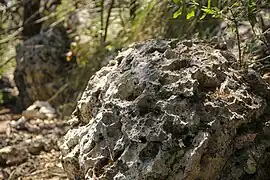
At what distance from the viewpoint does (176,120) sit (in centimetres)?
140

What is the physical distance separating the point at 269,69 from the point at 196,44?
35 centimetres

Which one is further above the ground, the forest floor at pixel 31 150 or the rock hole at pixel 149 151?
the rock hole at pixel 149 151

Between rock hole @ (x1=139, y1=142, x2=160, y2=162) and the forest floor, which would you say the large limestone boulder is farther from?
the forest floor

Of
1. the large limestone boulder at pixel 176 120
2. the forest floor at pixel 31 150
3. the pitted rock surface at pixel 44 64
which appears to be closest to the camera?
the large limestone boulder at pixel 176 120

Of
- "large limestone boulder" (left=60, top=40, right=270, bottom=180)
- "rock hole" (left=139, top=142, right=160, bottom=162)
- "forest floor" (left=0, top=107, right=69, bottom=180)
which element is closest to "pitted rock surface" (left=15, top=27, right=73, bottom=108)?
"forest floor" (left=0, top=107, right=69, bottom=180)

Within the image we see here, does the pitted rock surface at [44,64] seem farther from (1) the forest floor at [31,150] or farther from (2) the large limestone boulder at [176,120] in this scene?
(2) the large limestone boulder at [176,120]

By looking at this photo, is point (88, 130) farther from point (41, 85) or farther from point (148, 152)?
point (41, 85)

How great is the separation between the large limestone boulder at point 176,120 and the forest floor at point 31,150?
2.37 feet

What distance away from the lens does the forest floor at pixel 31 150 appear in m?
2.44

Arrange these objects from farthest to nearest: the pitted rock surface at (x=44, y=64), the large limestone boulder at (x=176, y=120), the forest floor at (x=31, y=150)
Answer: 1. the pitted rock surface at (x=44, y=64)
2. the forest floor at (x=31, y=150)
3. the large limestone boulder at (x=176, y=120)

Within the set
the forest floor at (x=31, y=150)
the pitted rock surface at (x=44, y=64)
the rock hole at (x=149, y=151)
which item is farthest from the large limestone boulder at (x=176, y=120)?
the pitted rock surface at (x=44, y=64)

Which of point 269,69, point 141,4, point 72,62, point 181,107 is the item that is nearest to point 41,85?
point 72,62

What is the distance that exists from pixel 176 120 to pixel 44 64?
370cm

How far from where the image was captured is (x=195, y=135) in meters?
1.39
